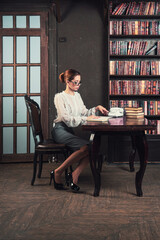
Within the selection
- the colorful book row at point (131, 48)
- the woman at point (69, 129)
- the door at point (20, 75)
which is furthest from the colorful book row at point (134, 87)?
the door at point (20, 75)

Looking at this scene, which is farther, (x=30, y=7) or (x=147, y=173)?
(x=30, y=7)

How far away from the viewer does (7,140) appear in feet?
17.1

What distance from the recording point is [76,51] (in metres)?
5.15

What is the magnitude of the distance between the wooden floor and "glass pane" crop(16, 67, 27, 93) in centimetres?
171

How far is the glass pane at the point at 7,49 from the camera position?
16.8ft

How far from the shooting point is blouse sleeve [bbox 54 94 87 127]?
11.3ft

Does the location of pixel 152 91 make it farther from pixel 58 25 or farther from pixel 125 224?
pixel 125 224

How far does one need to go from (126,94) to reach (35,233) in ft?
10.1

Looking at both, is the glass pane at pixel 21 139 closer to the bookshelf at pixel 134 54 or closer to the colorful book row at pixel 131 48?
the bookshelf at pixel 134 54

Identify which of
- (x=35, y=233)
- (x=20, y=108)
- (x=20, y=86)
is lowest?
(x=35, y=233)

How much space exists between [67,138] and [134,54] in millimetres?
2107

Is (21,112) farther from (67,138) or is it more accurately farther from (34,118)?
(67,138)

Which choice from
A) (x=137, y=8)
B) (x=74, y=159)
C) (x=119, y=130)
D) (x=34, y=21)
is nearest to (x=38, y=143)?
(x=74, y=159)

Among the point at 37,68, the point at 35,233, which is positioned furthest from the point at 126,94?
the point at 35,233
